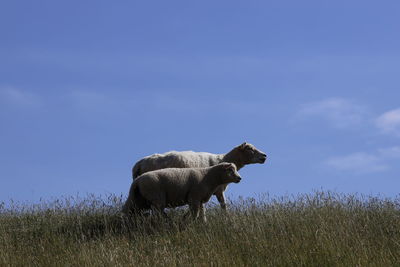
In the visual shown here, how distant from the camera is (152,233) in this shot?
46.0 ft

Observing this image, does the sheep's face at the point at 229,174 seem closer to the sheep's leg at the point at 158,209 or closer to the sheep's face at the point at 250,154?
the sheep's leg at the point at 158,209

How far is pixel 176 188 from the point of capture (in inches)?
560

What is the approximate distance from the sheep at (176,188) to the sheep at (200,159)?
811mm

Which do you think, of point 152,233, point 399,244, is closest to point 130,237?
point 152,233

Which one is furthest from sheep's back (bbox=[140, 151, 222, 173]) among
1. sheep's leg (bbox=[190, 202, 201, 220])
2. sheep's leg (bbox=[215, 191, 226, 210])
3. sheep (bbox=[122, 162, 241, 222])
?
sheep's leg (bbox=[190, 202, 201, 220])

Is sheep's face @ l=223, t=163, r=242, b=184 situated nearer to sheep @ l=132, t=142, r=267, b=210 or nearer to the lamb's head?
the lamb's head

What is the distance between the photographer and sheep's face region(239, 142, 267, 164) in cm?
1711

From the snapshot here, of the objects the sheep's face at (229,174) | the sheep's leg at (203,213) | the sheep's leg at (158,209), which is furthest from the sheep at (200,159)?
the sheep's leg at (158,209)

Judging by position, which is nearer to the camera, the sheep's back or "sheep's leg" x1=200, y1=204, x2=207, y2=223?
"sheep's leg" x1=200, y1=204, x2=207, y2=223

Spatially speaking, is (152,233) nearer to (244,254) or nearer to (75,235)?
(75,235)

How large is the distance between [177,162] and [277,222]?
3671 millimetres

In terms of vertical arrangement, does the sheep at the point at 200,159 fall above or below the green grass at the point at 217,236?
above

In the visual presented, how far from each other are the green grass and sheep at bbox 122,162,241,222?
0.36 m

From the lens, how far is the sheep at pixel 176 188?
1407cm
